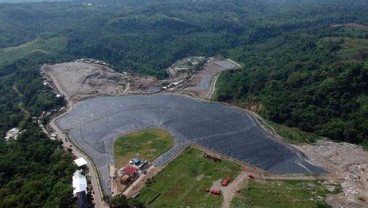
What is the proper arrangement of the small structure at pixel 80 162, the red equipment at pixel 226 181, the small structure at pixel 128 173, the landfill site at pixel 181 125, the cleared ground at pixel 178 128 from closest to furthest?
the red equipment at pixel 226 181, the small structure at pixel 128 173, the landfill site at pixel 181 125, the small structure at pixel 80 162, the cleared ground at pixel 178 128

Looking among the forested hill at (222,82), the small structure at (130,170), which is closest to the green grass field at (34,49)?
the forested hill at (222,82)

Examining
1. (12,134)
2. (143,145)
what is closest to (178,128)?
(143,145)

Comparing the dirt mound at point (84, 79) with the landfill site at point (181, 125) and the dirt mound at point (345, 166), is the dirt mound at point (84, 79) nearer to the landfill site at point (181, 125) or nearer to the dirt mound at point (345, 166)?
the landfill site at point (181, 125)

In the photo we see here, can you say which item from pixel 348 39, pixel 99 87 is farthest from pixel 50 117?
pixel 348 39

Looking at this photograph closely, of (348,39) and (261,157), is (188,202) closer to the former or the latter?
(261,157)

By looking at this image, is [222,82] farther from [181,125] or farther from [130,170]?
[130,170]

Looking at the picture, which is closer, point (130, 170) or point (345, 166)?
point (345, 166)
